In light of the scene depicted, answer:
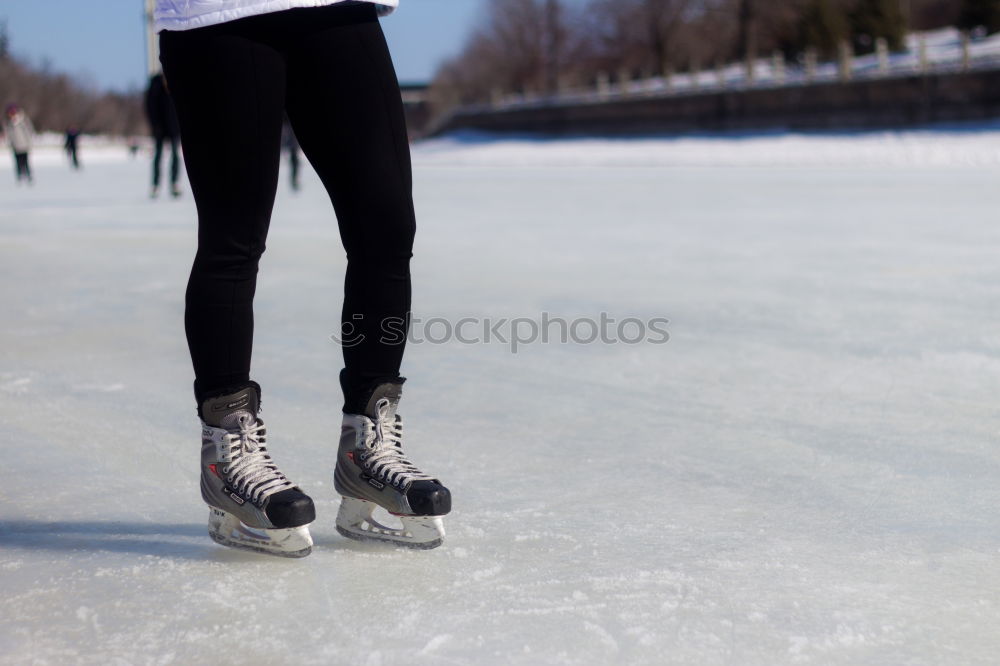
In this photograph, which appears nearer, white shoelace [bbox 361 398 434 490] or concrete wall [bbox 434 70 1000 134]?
white shoelace [bbox 361 398 434 490]

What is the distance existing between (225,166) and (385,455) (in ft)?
1.63

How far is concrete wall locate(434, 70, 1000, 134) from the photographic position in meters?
22.5

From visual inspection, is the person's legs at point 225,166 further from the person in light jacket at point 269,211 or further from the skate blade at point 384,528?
the skate blade at point 384,528

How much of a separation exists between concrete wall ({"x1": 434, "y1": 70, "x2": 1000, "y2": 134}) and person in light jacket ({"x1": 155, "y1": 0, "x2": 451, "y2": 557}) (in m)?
22.4

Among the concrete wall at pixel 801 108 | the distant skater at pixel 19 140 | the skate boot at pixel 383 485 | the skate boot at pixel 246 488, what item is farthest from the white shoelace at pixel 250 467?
the concrete wall at pixel 801 108

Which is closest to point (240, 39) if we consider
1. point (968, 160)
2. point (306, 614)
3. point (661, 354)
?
point (306, 614)

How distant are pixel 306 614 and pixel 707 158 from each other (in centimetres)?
2017

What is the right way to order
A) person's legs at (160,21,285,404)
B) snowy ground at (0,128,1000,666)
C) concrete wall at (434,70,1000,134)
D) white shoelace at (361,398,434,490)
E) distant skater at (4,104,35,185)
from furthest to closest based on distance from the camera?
concrete wall at (434,70,1000,134) → distant skater at (4,104,35,185) → white shoelace at (361,398,434,490) → person's legs at (160,21,285,404) → snowy ground at (0,128,1000,666)

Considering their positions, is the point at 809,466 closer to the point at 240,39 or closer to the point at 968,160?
the point at 240,39

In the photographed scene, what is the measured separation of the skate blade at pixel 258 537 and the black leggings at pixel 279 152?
0.20m

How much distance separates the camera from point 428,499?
1720mm

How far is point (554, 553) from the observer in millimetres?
1763

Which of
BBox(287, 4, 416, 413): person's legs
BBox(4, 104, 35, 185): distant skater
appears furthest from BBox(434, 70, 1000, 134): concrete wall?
BBox(287, 4, 416, 413): person's legs

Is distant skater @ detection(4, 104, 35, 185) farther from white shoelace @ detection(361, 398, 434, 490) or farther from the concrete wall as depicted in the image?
the concrete wall
